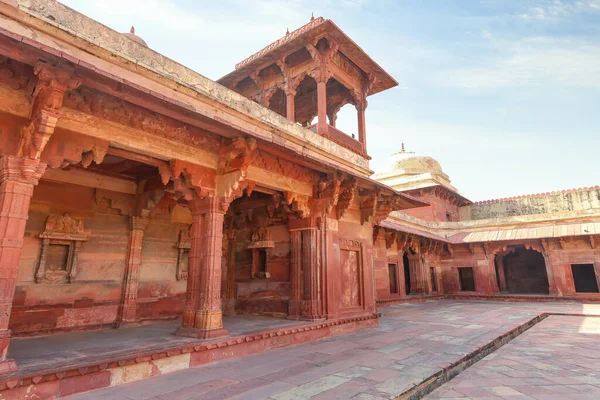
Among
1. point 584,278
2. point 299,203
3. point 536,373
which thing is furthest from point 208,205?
point 584,278

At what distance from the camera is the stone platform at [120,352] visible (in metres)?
3.93

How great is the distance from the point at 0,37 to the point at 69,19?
8.03 ft

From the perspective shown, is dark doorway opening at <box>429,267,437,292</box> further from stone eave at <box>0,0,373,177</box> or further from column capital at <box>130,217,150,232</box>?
column capital at <box>130,217,150,232</box>

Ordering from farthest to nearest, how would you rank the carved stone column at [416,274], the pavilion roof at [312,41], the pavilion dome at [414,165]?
the pavilion dome at [414,165], the carved stone column at [416,274], the pavilion roof at [312,41]

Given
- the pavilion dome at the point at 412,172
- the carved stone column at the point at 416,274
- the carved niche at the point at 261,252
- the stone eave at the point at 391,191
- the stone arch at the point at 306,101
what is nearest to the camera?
the stone eave at the point at 391,191

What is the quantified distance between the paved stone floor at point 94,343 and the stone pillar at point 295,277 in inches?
21.2

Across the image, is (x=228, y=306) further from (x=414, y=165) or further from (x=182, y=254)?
(x=414, y=165)

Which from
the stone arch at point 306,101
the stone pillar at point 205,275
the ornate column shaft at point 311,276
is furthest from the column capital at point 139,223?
the stone arch at point 306,101

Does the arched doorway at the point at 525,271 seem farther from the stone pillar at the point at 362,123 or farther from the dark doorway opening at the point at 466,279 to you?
the stone pillar at the point at 362,123

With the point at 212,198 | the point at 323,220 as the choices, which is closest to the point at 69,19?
the point at 212,198

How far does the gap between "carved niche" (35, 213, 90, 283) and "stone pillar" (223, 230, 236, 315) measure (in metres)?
3.68

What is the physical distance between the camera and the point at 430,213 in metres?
24.5

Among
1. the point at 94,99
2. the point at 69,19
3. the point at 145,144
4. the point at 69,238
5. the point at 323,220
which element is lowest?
the point at 69,238

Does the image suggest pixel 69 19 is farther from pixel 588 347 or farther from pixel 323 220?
pixel 588 347
